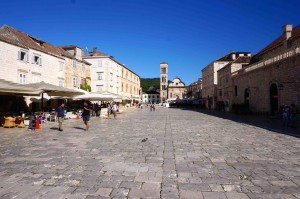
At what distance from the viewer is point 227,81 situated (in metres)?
39.5

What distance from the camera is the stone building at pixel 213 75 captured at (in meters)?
49.4

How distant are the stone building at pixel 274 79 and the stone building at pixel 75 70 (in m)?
23.5

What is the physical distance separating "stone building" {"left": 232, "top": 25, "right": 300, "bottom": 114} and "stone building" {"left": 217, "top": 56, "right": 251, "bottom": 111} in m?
3.95

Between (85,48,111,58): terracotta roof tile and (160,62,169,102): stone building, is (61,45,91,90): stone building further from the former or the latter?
(160,62,169,102): stone building

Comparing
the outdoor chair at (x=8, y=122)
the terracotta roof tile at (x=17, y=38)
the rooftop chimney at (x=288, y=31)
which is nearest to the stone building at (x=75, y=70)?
the terracotta roof tile at (x=17, y=38)

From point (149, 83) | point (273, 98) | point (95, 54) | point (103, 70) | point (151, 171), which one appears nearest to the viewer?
point (151, 171)

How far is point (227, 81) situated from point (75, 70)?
2588cm

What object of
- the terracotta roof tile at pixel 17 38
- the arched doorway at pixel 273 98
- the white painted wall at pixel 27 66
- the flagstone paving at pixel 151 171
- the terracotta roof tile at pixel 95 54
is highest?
the terracotta roof tile at pixel 95 54

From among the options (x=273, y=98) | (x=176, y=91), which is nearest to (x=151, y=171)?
(x=273, y=98)

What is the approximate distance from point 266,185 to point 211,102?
50988 millimetres

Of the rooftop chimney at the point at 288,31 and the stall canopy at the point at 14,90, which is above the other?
the rooftop chimney at the point at 288,31

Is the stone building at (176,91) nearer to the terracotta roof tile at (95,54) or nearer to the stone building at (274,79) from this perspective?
the terracotta roof tile at (95,54)

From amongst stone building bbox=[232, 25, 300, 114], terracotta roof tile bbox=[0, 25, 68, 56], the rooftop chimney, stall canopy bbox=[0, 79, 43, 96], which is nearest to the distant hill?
stone building bbox=[232, 25, 300, 114]

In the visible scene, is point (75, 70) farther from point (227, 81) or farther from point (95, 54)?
point (227, 81)
